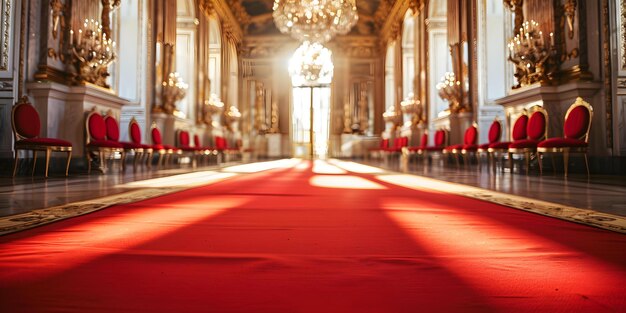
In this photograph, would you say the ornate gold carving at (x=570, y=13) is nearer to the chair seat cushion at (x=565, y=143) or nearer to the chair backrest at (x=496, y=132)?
the chair backrest at (x=496, y=132)

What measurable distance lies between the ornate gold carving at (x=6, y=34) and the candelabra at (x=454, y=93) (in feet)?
24.3

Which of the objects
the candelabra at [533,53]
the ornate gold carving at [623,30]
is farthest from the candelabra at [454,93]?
the ornate gold carving at [623,30]

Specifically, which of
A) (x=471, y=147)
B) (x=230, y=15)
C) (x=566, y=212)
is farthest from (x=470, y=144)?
(x=230, y=15)

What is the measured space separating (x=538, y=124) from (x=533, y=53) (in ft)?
3.99

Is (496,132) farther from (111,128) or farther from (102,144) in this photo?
(111,128)

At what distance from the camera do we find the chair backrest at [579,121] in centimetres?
459

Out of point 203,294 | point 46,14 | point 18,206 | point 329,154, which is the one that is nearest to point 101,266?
point 203,294

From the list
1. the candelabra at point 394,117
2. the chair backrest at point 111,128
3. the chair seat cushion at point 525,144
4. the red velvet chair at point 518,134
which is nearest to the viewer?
the chair seat cushion at point 525,144

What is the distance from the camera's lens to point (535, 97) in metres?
5.80

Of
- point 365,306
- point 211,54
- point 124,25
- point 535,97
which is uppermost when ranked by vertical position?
point 211,54

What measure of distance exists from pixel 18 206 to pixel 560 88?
594 cm

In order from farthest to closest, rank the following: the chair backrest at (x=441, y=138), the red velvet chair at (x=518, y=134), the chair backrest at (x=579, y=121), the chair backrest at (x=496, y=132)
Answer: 1. the chair backrest at (x=441, y=138)
2. the chair backrest at (x=496, y=132)
3. the red velvet chair at (x=518, y=134)
4. the chair backrest at (x=579, y=121)

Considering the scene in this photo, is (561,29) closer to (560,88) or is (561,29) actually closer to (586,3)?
(586,3)

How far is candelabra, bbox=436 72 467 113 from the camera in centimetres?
839
